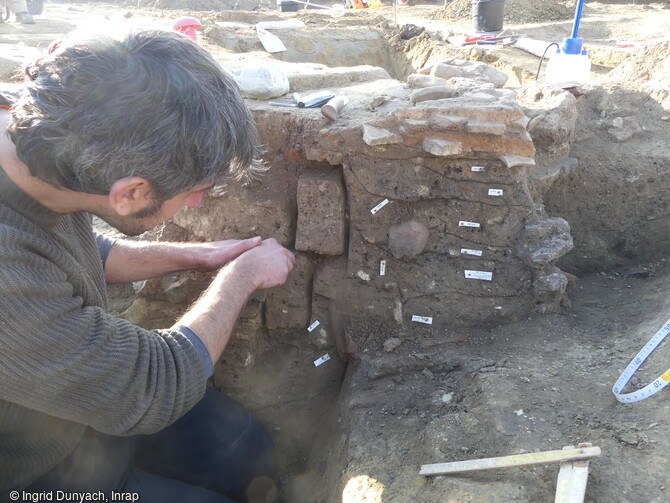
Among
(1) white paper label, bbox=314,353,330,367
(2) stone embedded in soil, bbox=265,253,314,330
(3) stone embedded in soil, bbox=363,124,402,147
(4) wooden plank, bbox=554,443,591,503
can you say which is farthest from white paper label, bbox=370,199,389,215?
(4) wooden plank, bbox=554,443,591,503

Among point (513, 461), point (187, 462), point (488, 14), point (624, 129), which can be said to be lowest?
point (187, 462)

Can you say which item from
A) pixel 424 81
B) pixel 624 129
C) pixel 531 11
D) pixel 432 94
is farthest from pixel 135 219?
pixel 531 11

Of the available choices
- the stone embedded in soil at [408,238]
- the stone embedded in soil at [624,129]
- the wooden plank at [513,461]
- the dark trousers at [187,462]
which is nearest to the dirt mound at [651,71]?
the stone embedded in soil at [624,129]

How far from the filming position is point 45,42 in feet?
20.4

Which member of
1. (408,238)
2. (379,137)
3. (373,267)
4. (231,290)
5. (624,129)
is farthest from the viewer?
(624,129)

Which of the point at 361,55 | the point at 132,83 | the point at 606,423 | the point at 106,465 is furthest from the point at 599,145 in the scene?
the point at 361,55

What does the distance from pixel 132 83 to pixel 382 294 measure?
5.46 feet

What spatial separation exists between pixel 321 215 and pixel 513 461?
1424 millimetres

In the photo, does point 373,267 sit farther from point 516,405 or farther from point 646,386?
point 646,386

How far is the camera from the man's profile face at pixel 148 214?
1616 mm

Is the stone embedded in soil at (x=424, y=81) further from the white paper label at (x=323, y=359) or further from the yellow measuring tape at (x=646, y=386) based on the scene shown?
the yellow measuring tape at (x=646, y=386)

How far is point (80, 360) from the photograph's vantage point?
1529mm

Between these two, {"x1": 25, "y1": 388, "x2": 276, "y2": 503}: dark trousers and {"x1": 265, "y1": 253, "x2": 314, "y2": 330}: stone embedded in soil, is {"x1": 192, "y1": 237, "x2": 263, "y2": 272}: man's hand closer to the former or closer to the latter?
{"x1": 265, "y1": 253, "x2": 314, "y2": 330}: stone embedded in soil

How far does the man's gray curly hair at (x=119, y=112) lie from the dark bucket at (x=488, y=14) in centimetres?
662
